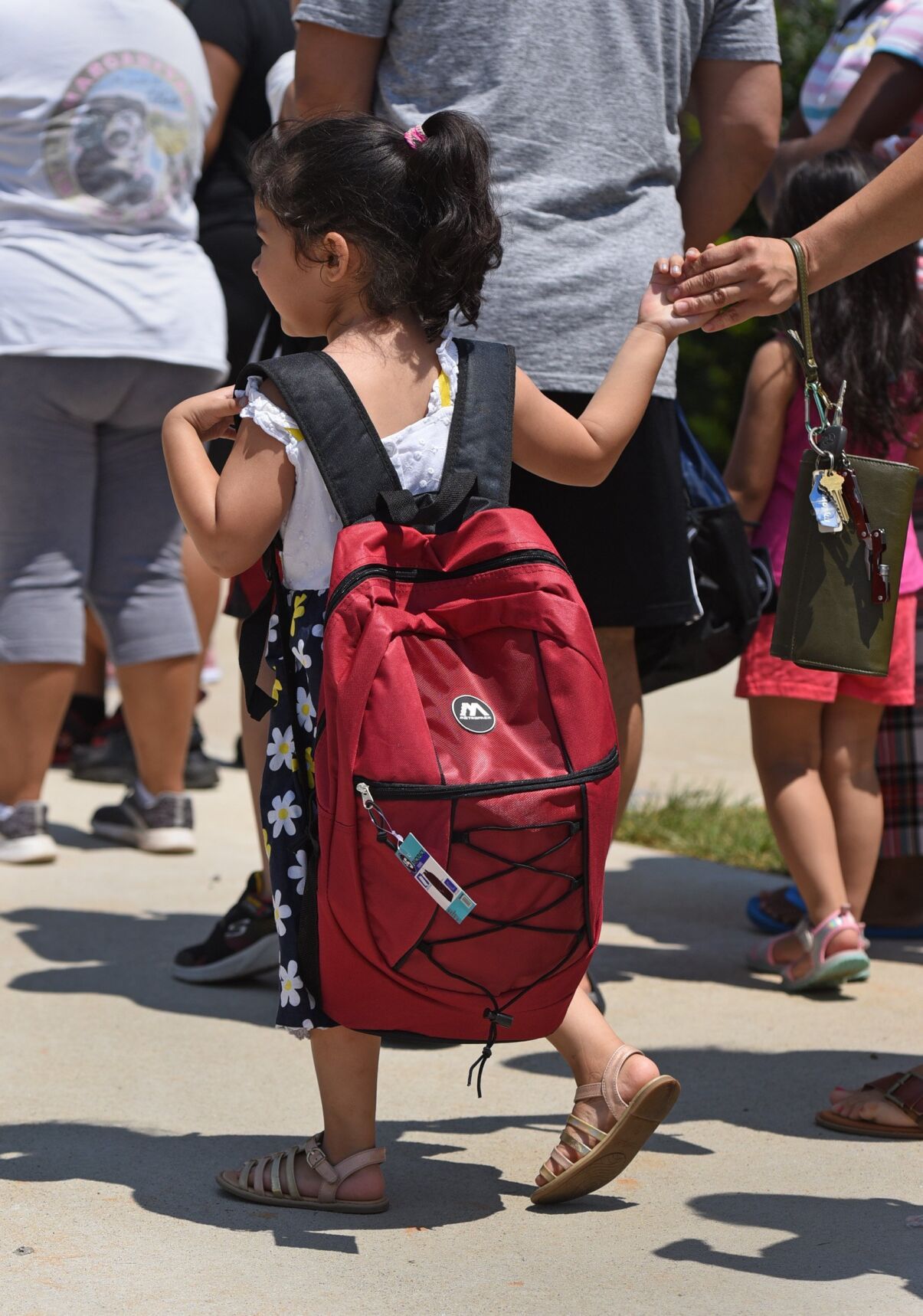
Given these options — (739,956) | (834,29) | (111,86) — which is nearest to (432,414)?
(739,956)

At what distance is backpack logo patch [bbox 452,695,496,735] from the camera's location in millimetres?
2137

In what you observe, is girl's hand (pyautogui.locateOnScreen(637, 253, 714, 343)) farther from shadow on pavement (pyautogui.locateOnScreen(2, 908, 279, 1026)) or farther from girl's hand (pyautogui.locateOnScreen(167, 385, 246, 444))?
shadow on pavement (pyautogui.locateOnScreen(2, 908, 279, 1026))

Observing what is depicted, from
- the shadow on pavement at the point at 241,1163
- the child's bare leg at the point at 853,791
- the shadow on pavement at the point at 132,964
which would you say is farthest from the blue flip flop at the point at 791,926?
the shadow on pavement at the point at 241,1163

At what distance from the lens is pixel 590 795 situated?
7.09 ft

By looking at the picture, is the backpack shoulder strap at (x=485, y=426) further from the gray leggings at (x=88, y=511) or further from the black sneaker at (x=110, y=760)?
the black sneaker at (x=110, y=760)

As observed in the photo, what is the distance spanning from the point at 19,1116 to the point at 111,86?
2.66 m

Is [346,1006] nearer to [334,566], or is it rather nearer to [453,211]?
[334,566]

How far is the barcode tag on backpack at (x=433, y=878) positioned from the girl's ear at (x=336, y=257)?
0.86 meters

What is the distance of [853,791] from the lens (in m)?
3.76

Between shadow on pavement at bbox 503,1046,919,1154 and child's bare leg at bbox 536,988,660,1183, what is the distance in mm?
267

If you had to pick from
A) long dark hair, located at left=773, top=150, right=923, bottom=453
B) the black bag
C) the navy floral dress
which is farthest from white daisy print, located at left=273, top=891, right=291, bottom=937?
long dark hair, located at left=773, top=150, right=923, bottom=453

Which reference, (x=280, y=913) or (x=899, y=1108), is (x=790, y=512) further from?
(x=280, y=913)

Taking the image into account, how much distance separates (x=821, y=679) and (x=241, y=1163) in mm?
1751

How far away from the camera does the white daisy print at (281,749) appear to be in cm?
236
